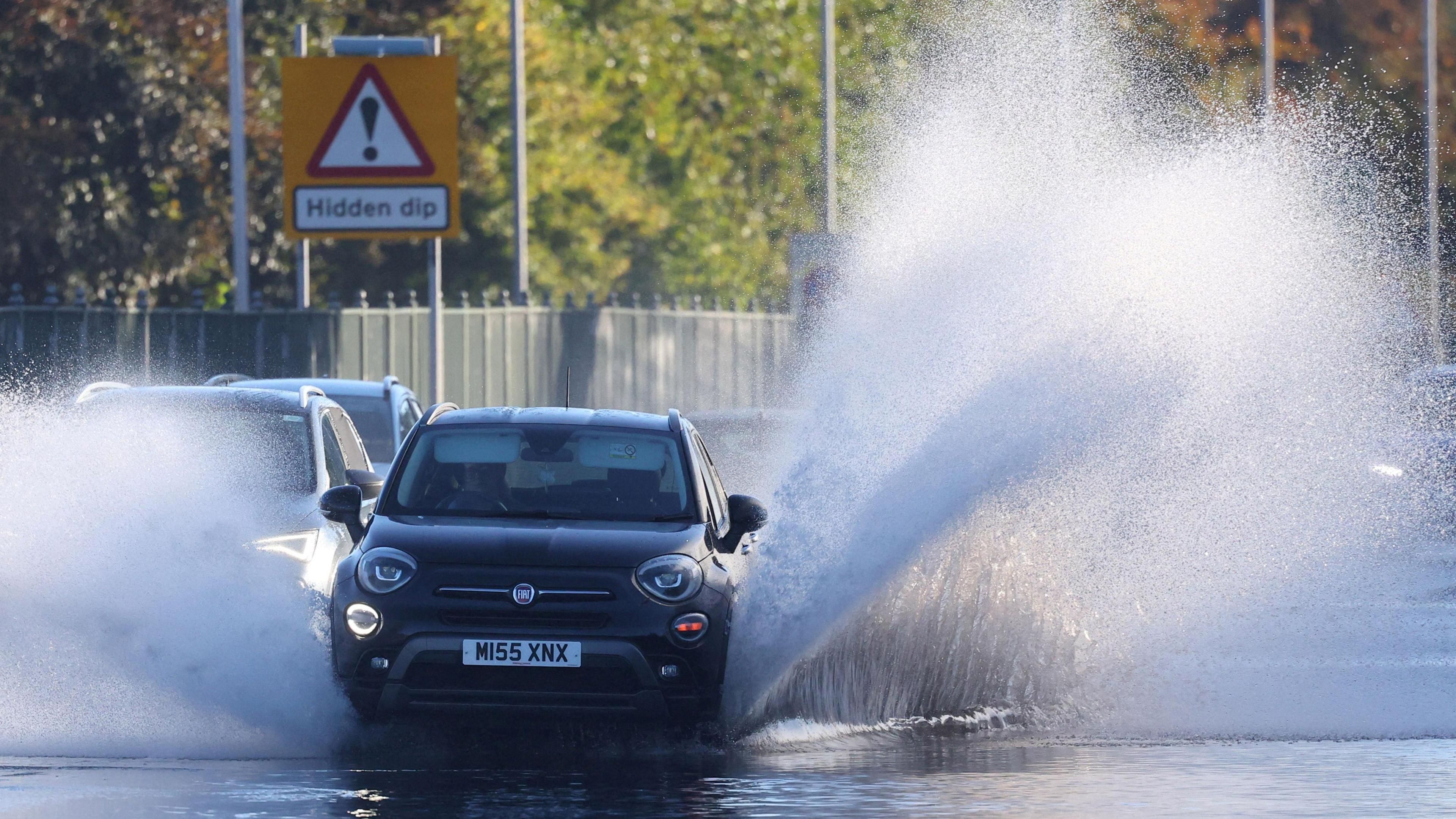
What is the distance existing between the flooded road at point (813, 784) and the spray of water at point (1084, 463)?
2.40 ft

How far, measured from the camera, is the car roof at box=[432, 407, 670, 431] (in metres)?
11.8

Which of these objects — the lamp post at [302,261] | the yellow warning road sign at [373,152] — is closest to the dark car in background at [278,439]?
the yellow warning road sign at [373,152]

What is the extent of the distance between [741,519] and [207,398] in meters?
4.30

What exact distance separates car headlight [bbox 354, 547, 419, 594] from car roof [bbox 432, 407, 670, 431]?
4.31 feet

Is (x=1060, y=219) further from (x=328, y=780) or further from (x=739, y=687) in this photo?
(x=328, y=780)

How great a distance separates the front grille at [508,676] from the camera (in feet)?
33.7

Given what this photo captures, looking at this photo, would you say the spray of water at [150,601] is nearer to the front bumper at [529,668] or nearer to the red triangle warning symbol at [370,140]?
the front bumper at [529,668]

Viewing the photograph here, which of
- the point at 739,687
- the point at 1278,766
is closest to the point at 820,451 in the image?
the point at 739,687

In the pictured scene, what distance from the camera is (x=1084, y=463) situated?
42.5ft

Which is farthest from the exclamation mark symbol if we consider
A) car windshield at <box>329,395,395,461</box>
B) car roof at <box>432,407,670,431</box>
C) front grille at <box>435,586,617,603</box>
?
front grille at <box>435,586,617,603</box>

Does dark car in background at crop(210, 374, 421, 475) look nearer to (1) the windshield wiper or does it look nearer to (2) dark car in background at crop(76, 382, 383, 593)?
(2) dark car in background at crop(76, 382, 383, 593)

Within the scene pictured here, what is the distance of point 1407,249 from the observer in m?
43.8

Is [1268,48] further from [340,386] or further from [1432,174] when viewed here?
[340,386]

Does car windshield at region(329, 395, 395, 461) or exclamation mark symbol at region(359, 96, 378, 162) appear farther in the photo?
exclamation mark symbol at region(359, 96, 378, 162)
